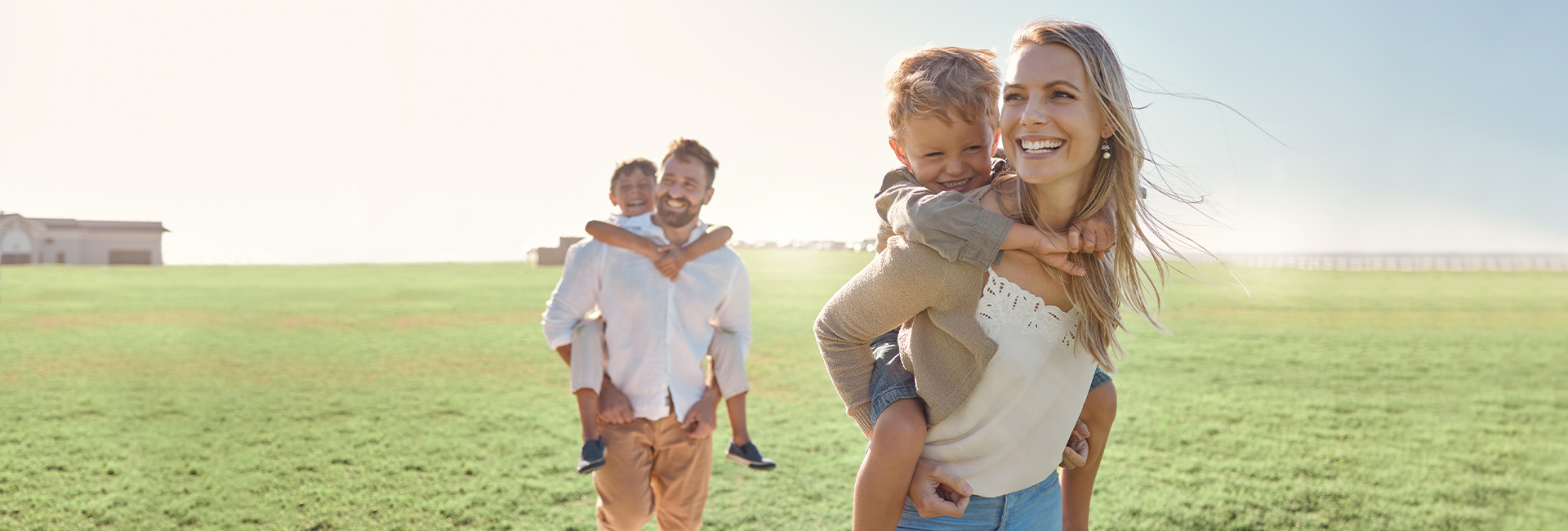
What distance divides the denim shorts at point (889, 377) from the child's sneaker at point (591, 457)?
2.01 m

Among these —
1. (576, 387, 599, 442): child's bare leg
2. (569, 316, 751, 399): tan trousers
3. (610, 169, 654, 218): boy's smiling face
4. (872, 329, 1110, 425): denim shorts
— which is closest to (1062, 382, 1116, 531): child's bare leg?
(872, 329, 1110, 425): denim shorts

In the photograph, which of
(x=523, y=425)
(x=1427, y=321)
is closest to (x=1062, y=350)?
(x=523, y=425)

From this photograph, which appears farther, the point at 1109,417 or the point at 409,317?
the point at 409,317

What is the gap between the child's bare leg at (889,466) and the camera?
162 centimetres

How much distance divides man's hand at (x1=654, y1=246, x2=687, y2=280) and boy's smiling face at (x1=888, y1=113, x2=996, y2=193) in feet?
6.73

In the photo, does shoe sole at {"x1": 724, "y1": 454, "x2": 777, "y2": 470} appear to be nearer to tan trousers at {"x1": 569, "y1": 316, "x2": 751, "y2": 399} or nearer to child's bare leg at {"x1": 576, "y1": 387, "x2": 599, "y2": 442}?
tan trousers at {"x1": 569, "y1": 316, "x2": 751, "y2": 399}

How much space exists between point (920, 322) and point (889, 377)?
0.50 ft

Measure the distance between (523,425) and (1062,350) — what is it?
8.16 meters

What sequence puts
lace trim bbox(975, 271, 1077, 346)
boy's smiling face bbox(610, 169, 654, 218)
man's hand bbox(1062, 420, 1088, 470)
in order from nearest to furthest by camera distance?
lace trim bbox(975, 271, 1077, 346) → man's hand bbox(1062, 420, 1088, 470) → boy's smiling face bbox(610, 169, 654, 218)

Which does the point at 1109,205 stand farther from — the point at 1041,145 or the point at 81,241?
the point at 81,241

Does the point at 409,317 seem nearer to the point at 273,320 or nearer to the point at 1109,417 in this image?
the point at 273,320

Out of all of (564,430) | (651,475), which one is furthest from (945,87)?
(564,430)

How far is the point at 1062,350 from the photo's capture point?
1.71 meters

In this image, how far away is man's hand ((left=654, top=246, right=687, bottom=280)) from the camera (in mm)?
3672
